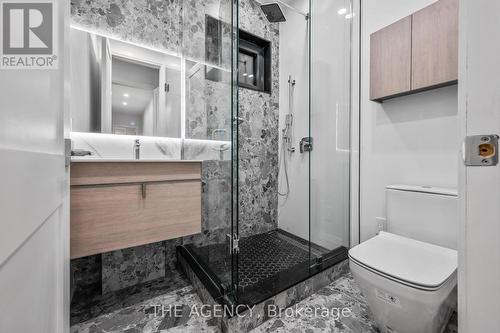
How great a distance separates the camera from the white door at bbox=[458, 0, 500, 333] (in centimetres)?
49

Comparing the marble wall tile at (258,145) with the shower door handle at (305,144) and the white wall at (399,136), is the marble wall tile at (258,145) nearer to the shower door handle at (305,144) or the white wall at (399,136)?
the shower door handle at (305,144)

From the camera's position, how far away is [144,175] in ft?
4.01

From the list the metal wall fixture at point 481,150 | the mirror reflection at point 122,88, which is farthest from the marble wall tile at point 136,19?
the metal wall fixture at point 481,150

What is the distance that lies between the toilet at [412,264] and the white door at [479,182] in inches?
14.6

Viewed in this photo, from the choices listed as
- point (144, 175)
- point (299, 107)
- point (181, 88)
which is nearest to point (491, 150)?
point (144, 175)

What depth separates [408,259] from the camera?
107cm

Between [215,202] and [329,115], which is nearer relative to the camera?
[215,202]

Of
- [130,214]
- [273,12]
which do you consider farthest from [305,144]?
[130,214]

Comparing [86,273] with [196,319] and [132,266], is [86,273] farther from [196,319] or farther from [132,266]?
[196,319]

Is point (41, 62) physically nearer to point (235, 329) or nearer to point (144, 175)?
point (144, 175)

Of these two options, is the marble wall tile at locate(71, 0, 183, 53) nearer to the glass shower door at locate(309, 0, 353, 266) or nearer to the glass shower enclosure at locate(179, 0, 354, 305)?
the glass shower enclosure at locate(179, 0, 354, 305)

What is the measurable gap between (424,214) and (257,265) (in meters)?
1.15

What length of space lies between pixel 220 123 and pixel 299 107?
44.3 inches

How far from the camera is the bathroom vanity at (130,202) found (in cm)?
105
